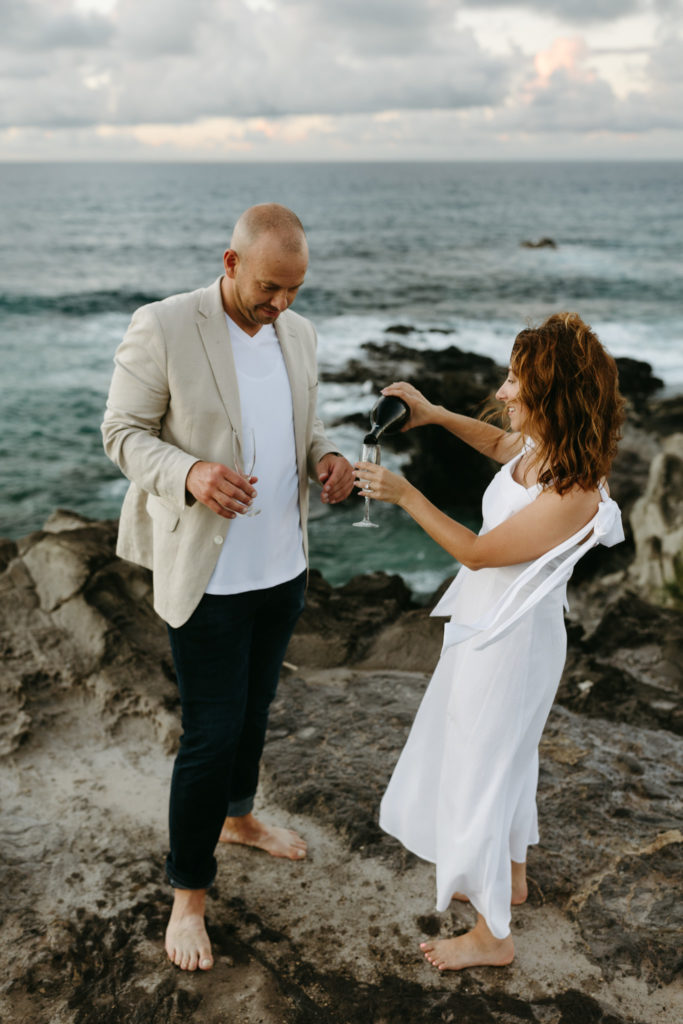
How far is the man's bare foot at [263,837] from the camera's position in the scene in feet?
11.2

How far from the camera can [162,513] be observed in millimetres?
2842

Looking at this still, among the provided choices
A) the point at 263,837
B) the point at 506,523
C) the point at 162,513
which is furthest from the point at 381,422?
the point at 263,837

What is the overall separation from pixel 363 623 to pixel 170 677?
4.58ft

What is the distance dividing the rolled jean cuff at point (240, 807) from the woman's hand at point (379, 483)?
1.60 m

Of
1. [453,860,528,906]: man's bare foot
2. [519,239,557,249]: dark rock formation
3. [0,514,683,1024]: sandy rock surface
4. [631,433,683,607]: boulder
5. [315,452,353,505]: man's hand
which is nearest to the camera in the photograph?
[0,514,683,1024]: sandy rock surface

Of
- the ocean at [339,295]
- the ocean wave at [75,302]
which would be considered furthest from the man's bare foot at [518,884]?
the ocean wave at [75,302]

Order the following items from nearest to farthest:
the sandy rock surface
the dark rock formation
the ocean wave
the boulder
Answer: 1. the sandy rock surface
2. the boulder
3. the ocean wave
4. the dark rock formation

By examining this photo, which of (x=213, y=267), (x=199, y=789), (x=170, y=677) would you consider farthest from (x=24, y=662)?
(x=213, y=267)

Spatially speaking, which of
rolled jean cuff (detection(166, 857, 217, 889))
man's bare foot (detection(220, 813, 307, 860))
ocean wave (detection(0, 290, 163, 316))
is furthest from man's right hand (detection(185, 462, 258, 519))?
ocean wave (detection(0, 290, 163, 316))

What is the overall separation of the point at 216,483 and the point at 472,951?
72.3 inches

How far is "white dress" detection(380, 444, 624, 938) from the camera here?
260cm

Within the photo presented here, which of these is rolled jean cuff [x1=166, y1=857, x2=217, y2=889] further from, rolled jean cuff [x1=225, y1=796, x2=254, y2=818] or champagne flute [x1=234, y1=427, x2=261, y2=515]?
champagne flute [x1=234, y1=427, x2=261, y2=515]

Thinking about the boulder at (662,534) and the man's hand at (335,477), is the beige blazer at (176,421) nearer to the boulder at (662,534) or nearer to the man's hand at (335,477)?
the man's hand at (335,477)

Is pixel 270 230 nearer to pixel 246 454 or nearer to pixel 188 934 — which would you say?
pixel 246 454
